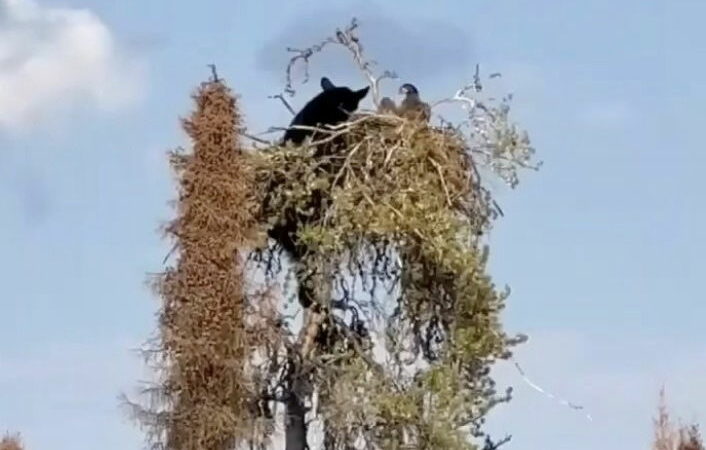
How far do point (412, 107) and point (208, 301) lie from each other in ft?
5.25

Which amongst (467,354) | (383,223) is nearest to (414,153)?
(383,223)

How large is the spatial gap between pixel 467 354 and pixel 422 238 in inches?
25.9

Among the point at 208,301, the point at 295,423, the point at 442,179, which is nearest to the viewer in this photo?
the point at 208,301

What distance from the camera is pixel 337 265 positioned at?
28.2 feet

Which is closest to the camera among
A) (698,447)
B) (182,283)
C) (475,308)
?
(182,283)

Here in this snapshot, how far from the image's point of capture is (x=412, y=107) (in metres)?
8.63

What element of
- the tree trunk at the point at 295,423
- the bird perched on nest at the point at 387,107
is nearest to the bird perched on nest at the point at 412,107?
the bird perched on nest at the point at 387,107

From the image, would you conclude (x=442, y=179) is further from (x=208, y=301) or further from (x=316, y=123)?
(x=208, y=301)

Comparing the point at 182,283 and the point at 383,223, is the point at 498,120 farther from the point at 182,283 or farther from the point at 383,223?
the point at 182,283

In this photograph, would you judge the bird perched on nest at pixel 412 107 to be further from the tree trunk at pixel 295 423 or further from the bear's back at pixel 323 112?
the tree trunk at pixel 295 423

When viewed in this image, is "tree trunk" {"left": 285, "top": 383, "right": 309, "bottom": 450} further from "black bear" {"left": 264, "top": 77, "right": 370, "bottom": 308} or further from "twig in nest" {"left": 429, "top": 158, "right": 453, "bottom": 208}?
"twig in nest" {"left": 429, "top": 158, "right": 453, "bottom": 208}

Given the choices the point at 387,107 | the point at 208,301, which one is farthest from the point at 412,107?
the point at 208,301

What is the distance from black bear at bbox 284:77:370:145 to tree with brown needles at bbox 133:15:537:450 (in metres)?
0.08

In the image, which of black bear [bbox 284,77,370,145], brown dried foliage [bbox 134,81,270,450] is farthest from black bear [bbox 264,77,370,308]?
brown dried foliage [bbox 134,81,270,450]
